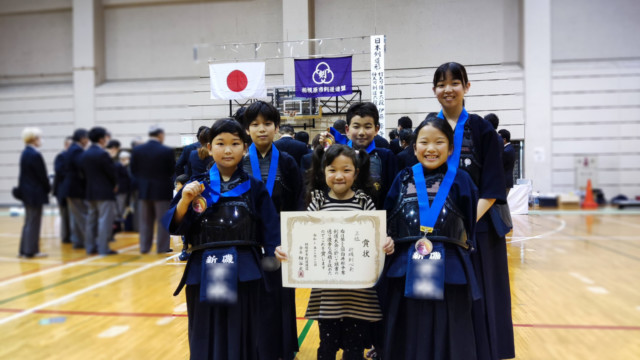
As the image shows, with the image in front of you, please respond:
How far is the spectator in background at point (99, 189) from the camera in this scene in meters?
6.48

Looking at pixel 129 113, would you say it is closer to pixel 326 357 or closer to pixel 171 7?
pixel 171 7

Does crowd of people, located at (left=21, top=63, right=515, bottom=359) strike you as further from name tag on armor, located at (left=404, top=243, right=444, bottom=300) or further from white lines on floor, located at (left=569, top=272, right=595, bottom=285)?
white lines on floor, located at (left=569, top=272, right=595, bottom=285)

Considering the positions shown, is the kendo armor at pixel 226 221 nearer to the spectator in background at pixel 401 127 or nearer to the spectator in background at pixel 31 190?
the spectator in background at pixel 401 127

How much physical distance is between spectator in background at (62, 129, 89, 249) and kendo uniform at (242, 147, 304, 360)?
5.43 meters

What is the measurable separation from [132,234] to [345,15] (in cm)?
753

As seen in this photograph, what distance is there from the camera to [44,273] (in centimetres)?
539

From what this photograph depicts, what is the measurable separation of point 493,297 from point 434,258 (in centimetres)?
73

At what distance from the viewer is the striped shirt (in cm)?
218

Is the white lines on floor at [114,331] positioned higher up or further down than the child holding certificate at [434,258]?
further down

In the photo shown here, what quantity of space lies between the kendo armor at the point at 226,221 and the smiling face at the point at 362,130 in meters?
0.80

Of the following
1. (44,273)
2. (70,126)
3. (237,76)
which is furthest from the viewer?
(70,126)

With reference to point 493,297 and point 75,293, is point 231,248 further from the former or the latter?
point 75,293

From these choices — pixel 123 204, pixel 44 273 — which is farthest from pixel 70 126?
pixel 44 273

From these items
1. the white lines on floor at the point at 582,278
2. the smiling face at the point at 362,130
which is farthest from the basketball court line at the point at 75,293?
the white lines on floor at the point at 582,278
